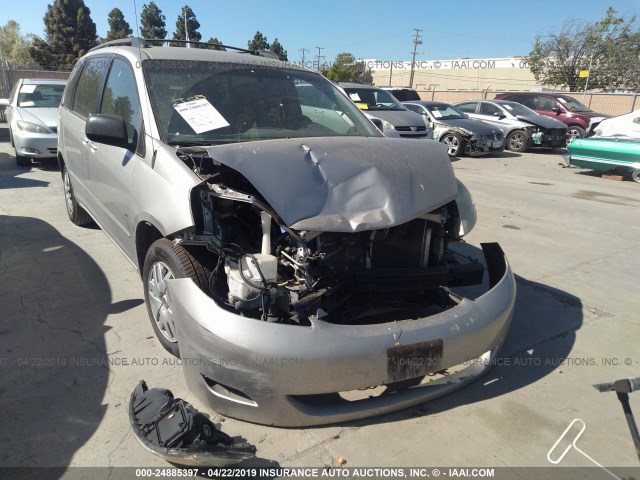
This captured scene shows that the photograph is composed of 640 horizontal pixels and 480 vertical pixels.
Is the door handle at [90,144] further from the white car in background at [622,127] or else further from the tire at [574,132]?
the tire at [574,132]

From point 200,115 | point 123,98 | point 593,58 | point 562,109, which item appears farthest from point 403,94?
point 593,58

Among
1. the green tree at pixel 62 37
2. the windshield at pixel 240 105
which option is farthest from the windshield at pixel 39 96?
the green tree at pixel 62 37

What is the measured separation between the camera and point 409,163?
9.49 ft

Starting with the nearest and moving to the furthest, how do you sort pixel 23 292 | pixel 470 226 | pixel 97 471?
pixel 97 471, pixel 470 226, pixel 23 292

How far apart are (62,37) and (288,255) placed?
5743 centimetres

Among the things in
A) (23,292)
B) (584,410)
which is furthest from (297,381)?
(23,292)

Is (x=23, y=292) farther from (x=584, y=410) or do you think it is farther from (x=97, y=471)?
(x=584, y=410)

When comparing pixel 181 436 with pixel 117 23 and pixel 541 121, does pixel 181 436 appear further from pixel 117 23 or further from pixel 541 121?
pixel 117 23

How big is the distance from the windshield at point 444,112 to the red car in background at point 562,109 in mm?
4459

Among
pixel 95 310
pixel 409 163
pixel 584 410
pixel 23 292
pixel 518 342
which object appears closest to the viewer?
pixel 584 410

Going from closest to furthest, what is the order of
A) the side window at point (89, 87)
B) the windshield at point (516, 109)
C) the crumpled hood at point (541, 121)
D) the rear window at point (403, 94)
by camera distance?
the side window at point (89, 87), the crumpled hood at point (541, 121), the windshield at point (516, 109), the rear window at point (403, 94)

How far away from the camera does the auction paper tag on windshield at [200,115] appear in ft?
10.5

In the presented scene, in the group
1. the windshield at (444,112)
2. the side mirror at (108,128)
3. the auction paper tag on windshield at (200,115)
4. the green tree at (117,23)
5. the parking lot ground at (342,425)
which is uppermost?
the green tree at (117,23)

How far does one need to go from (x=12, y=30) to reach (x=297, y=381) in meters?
83.4
